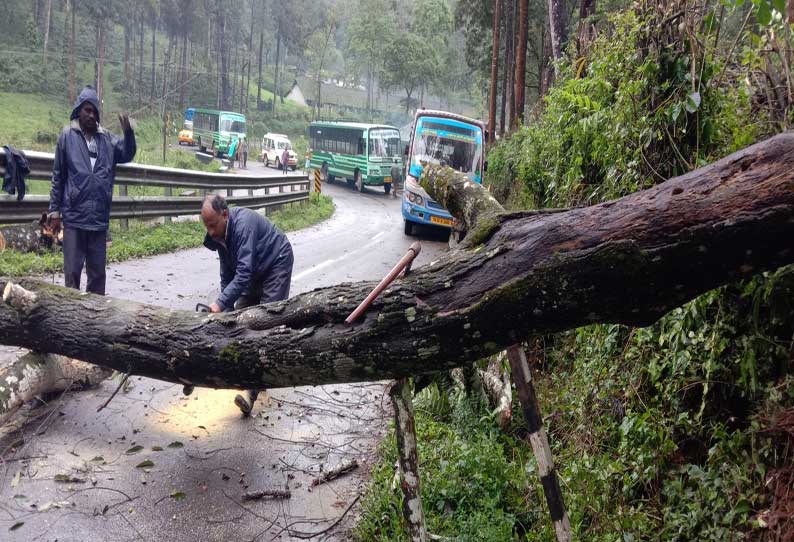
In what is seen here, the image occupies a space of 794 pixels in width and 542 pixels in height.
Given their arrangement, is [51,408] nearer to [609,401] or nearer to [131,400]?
[131,400]

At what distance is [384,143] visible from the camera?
101ft

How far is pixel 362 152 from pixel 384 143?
51.7 inches

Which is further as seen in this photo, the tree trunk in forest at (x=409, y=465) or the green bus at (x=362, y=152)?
the green bus at (x=362, y=152)

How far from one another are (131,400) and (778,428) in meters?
4.20

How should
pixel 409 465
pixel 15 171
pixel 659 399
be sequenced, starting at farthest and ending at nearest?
pixel 15 171, pixel 659 399, pixel 409 465

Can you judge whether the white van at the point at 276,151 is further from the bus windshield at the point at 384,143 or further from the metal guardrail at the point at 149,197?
the metal guardrail at the point at 149,197

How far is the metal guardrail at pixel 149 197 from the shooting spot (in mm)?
7843

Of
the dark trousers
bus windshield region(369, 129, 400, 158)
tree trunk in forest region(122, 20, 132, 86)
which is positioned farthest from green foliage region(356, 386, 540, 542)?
tree trunk in forest region(122, 20, 132, 86)

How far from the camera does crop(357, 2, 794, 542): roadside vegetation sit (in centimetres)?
267

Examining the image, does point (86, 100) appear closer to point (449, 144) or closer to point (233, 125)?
point (449, 144)

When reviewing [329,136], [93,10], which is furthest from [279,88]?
[329,136]

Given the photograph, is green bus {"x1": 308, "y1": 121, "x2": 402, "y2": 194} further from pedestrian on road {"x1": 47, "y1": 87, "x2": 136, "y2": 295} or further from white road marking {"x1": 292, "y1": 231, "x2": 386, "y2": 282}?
pedestrian on road {"x1": 47, "y1": 87, "x2": 136, "y2": 295}

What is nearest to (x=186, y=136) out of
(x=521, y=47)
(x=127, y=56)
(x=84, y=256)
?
(x=127, y=56)

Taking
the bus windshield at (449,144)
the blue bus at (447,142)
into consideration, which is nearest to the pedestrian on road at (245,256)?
the blue bus at (447,142)
